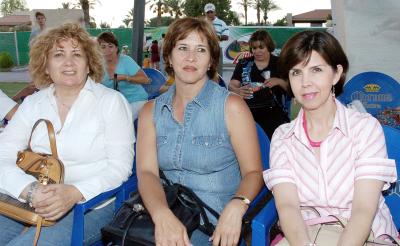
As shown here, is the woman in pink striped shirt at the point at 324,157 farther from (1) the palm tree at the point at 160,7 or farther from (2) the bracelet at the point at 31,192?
(1) the palm tree at the point at 160,7

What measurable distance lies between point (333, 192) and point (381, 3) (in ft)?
10.3

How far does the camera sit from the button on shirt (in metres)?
2.40

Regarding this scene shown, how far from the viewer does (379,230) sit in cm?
193

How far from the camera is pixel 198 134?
2299 millimetres

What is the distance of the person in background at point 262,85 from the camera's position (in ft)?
14.3

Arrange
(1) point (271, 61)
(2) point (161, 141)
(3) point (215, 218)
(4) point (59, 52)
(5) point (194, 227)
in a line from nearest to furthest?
1. (5) point (194, 227)
2. (3) point (215, 218)
3. (2) point (161, 141)
4. (4) point (59, 52)
5. (1) point (271, 61)

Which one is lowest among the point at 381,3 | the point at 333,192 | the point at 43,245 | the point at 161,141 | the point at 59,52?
the point at 43,245

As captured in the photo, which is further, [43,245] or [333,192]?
[43,245]

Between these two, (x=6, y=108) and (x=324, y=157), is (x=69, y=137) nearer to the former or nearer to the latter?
(x=6, y=108)

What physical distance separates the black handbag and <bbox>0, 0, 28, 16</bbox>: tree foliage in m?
86.1

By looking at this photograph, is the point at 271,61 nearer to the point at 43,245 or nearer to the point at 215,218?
the point at 215,218

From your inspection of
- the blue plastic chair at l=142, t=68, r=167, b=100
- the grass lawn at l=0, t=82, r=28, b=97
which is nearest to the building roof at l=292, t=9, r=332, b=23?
the grass lawn at l=0, t=82, r=28, b=97

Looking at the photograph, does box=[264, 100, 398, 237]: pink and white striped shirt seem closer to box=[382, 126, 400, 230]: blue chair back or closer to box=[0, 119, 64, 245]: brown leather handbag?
box=[382, 126, 400, 230]: blue chair back

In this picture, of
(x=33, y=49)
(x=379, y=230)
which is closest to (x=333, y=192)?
(x=379, y=230)
